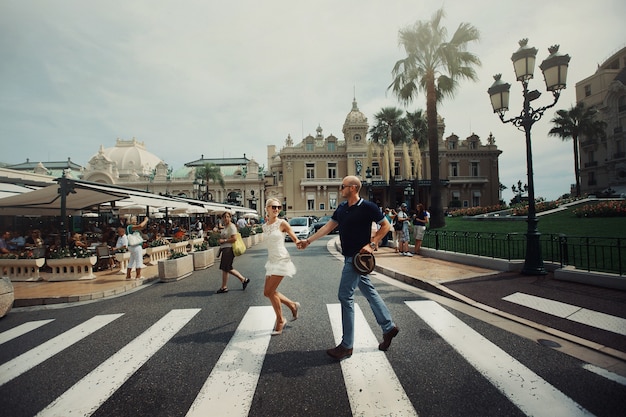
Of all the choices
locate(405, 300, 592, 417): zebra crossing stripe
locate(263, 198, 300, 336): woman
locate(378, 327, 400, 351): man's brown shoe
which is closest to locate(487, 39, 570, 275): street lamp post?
locate(405, 300, 592, 417): zebra crossing stripe

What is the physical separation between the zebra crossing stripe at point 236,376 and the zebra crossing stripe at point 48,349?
7.24ft

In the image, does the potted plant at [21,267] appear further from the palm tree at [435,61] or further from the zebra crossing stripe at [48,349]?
the palm tree at [435,61]

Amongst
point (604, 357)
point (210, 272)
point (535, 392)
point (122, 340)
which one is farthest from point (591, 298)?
point (210, 272)

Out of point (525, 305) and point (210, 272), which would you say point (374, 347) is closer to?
point (525, 305)

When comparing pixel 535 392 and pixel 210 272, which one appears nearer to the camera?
pixel 535 392

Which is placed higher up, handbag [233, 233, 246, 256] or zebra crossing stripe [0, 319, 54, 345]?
handbag [233, 233, 246, 256]

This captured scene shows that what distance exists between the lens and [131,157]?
3036 inches

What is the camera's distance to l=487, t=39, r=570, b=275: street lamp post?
23.7ft

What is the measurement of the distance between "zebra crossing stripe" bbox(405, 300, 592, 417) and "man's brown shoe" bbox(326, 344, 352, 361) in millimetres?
1335

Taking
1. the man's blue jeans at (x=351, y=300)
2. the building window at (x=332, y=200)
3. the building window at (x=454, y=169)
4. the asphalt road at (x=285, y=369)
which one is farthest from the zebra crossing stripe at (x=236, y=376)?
the building window at (x=454, y=169)

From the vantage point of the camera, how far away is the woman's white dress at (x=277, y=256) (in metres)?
4.28

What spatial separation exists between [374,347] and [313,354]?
30.7 inches

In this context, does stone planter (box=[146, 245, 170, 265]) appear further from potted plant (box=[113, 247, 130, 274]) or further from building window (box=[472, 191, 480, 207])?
building window (box=[472, 191, 480, 207])

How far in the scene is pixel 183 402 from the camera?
2.65 metres
